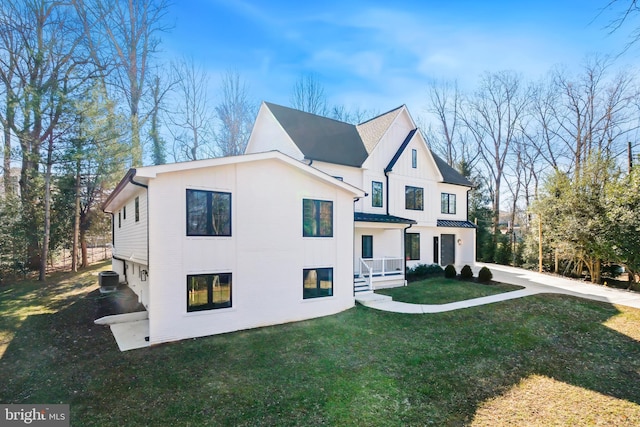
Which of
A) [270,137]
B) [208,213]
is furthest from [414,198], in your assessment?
[208,213]

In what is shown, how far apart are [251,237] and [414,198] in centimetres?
1241

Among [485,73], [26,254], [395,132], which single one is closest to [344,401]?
[395,132]

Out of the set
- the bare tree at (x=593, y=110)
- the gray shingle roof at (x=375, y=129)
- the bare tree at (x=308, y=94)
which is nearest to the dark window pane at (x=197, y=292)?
the gray shingle roof at (x=375, y=129)

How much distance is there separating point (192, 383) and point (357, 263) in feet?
34.3

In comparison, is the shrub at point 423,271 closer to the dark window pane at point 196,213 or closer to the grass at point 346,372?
the grass at point 346,372

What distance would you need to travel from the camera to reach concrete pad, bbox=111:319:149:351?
25.7 feet

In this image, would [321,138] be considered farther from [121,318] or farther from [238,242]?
[121,318]

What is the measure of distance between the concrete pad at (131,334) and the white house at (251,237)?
0.54m

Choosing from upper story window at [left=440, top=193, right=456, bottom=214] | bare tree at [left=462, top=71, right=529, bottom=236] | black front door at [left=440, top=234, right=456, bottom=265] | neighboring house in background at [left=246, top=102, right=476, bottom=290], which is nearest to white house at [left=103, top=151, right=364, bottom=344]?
neighboring house in background at [left=246, top=102, right=476, bottom=290]

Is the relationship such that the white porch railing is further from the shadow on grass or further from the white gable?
the white gable

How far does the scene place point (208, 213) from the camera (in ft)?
28.8

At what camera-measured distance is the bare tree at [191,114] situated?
83.4ft

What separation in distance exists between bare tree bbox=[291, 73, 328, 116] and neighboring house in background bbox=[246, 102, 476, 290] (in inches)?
412

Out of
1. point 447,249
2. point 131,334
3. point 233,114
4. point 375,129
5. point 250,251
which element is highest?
point 233,114
